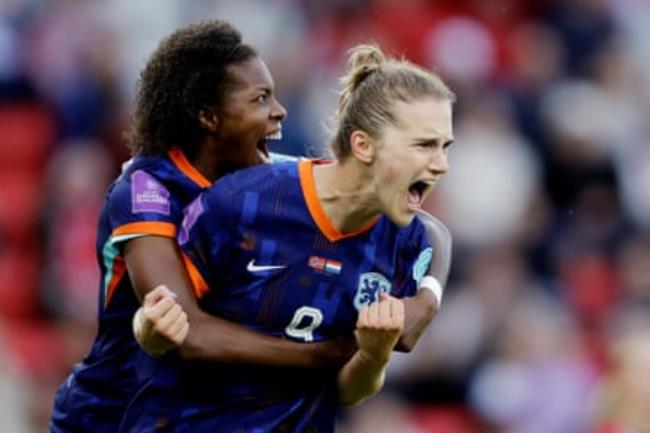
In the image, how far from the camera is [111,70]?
39.1 ft

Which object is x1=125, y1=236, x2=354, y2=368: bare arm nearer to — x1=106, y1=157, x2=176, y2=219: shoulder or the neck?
x1=106, y1=157, x2=176, y2=219: shoulder

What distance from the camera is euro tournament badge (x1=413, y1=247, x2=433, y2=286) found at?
6199mm

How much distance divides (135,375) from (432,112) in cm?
128

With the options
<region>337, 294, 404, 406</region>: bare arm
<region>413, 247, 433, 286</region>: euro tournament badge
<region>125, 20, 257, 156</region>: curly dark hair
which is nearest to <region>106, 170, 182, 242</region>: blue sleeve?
<region>125, 20, 257, 156</region>: curly dark hair

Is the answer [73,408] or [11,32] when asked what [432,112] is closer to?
[73,408]

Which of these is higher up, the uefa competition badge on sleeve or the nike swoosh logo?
the uefa competition badge on sleeve

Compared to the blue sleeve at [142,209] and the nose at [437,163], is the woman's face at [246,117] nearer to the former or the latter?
the blue sleeve at [142,209]

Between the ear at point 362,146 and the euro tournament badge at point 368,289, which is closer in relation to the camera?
the ear at point 362,146

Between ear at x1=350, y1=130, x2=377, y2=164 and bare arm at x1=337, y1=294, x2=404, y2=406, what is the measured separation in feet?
1.36

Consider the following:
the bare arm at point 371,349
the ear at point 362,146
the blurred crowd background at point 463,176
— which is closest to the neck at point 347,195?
the ear at point 362,146

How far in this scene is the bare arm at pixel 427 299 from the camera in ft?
19.7

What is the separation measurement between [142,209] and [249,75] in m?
0.55

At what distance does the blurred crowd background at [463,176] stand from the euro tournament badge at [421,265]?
151 inches

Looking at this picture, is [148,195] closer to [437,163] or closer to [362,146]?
[362,146]
